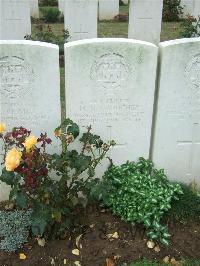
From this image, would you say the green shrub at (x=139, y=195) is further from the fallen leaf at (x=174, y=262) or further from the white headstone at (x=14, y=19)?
the white headstone at (x=14, y=19)

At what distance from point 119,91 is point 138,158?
820 mm

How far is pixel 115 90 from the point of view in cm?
378

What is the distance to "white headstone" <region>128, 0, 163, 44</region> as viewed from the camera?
9609 millimetres

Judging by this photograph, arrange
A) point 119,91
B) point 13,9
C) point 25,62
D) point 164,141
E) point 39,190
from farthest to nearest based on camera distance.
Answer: point 13,9, point 164,141, point 119,91, point 25,62, point 39,190

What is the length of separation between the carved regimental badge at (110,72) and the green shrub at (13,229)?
1.47 meters

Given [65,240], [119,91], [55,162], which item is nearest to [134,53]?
[119,91]

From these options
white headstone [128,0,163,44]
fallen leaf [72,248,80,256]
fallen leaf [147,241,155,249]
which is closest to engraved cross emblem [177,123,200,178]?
fallen leaf [147,241,155,249]

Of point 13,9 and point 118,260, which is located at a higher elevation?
point 13,9

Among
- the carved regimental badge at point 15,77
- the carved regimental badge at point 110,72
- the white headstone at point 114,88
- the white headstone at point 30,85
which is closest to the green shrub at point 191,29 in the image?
the white headstone at point 114,88

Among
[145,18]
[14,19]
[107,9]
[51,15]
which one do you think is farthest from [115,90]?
[107,9]

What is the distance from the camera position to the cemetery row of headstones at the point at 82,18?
899 centimetres

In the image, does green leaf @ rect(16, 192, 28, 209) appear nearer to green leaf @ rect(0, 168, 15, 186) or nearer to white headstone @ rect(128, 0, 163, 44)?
green leaf @ rect(0, 168, 15, 186)

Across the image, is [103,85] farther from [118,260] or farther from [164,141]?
[118,260]

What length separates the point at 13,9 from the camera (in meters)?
8.95
